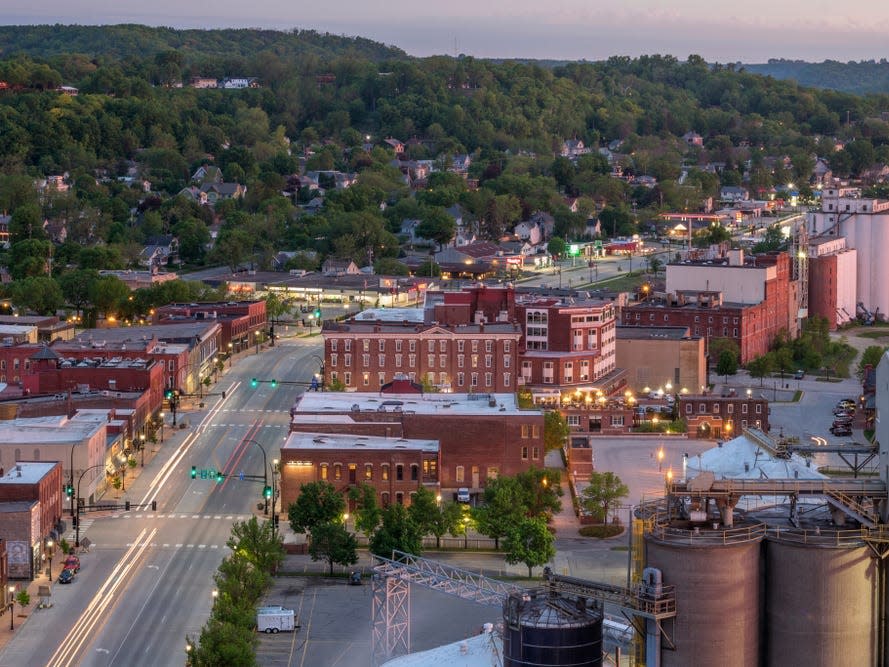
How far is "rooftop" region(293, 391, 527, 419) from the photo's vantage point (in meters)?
66.2

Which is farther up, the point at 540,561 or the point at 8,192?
the point at 8,192

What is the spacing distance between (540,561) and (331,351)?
30.3 m

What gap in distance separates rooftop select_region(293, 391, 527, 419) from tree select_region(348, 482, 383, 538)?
6585 mm

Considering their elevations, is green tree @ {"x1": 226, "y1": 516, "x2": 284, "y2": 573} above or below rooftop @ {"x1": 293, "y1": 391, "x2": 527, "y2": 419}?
below

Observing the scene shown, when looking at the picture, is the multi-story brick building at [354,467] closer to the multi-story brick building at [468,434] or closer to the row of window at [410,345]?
the multi-story brick building at [468,434]

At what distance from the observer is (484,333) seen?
3226 inches

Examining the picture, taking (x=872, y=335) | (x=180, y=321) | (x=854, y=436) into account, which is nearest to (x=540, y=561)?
(x=854, y=436)

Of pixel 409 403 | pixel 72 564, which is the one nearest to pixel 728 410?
pixel 409 403

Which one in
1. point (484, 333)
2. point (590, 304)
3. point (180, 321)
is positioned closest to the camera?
point (484, 333)

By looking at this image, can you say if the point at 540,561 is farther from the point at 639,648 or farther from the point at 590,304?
the point at 590,304

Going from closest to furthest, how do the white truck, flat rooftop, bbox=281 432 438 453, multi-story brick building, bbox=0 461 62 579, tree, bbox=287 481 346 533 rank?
the white truck, multi-story brick building, bbox=0 461 62 579, tree, bbox=287 481 346 533, flat rooftop, bbox=281 432 438 453

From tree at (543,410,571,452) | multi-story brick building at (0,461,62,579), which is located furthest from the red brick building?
multi-story brick building at (0,461,62,579)

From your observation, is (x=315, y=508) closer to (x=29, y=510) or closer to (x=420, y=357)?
(x=29, y=510)

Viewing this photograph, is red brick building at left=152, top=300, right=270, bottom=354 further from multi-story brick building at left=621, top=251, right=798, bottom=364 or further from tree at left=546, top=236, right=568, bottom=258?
tree at left=546, top=236, right=568, bottom=258
